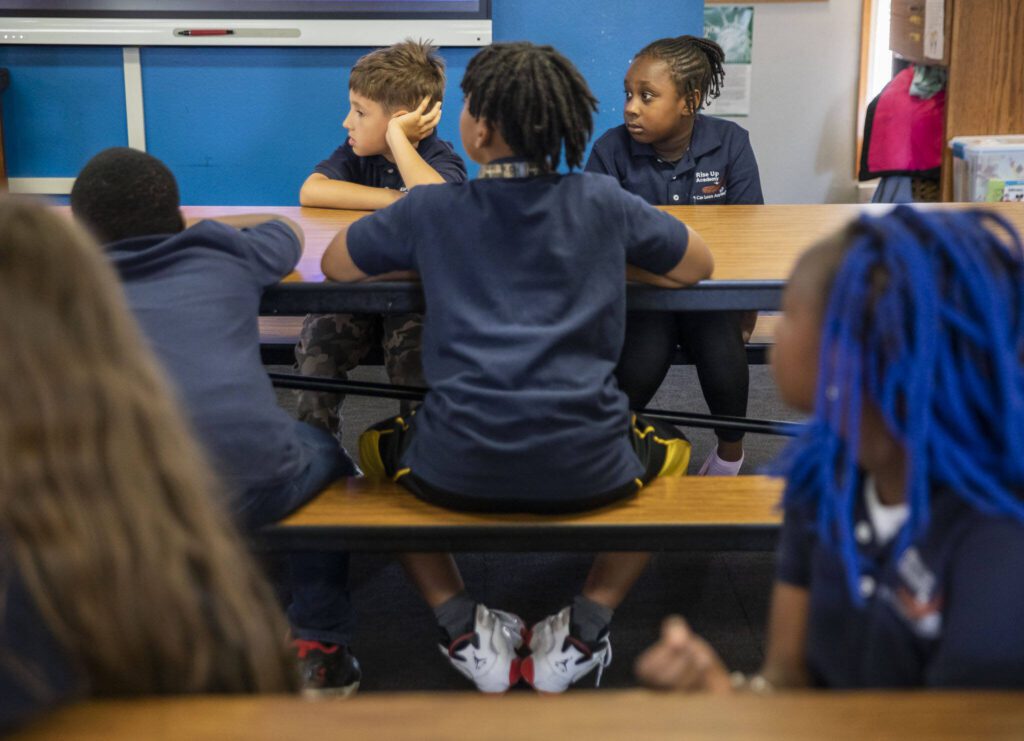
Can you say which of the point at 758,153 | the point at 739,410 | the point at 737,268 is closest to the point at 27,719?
the point at 737,268

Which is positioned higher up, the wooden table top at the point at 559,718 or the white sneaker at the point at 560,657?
the wooden table top at the point at 559,718

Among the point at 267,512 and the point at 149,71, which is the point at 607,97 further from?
the point at 267,512

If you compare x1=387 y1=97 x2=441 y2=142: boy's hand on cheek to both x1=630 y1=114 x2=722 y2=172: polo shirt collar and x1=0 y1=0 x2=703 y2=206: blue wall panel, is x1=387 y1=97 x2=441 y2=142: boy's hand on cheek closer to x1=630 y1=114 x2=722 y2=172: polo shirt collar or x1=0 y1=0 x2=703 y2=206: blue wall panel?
x1=630 y1=114 x2=722 y2=172: polo shirt collar

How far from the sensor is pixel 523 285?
1.75m

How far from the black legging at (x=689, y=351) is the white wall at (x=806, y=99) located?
3.72 m

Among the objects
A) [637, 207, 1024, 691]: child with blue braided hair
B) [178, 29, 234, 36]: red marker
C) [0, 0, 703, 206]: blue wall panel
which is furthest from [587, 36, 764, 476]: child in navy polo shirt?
[178, 29, 234, 36]: red marker

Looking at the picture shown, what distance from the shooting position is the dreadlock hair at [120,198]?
1762 mm

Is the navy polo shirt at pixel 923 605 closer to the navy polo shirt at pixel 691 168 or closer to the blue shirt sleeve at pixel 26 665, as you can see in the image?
the blue shirt sleeve at pixel 26 665

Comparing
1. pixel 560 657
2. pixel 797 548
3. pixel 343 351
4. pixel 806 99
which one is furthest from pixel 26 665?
pixel 806 99

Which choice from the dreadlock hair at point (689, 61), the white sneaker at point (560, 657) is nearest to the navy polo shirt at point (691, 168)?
the dreadlock hair at point (689, 61)

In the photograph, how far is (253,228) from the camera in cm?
196

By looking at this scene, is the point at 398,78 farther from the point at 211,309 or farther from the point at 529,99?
the point at 211,309

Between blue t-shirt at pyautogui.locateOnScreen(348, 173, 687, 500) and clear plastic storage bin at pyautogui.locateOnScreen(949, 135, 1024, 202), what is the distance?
2457mm

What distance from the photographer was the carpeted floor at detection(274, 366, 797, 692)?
2205mm
